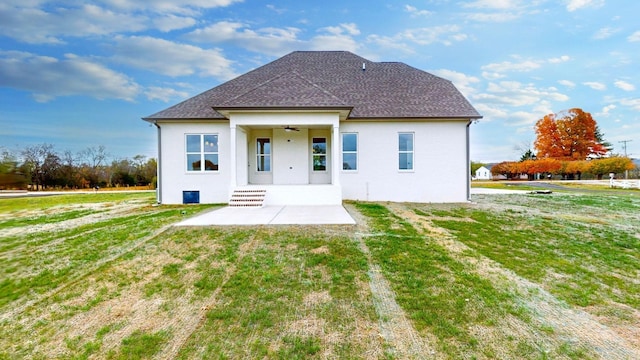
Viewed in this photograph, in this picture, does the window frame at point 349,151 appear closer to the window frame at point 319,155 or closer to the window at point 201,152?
the window frame at point 319,155

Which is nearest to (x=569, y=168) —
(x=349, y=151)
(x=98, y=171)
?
(x=349, y=151)

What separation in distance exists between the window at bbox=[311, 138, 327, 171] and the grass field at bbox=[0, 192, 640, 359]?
7.16 meters

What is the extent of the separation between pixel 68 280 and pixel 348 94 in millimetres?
13223

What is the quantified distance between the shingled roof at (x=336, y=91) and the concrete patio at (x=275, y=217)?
4020 mm

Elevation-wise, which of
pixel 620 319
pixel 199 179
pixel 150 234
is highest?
pixel 199 179

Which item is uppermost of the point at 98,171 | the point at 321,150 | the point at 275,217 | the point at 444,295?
the point at 321,150

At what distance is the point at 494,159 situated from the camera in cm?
5894

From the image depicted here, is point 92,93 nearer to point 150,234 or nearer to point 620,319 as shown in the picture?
point 150,234

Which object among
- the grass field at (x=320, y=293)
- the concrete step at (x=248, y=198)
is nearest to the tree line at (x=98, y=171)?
the concrete step at (x=248, y=198)

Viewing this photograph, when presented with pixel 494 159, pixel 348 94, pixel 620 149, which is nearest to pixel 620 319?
pixel 348 94

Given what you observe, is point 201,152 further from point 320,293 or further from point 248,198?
point 320,293

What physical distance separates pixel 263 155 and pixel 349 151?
14.1ft

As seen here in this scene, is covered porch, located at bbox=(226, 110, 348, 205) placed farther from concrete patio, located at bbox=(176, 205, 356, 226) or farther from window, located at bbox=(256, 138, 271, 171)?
concrete patio, located at bbox=(176, 205, 356, 226)

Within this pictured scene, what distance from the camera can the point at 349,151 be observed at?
46.8 feet
